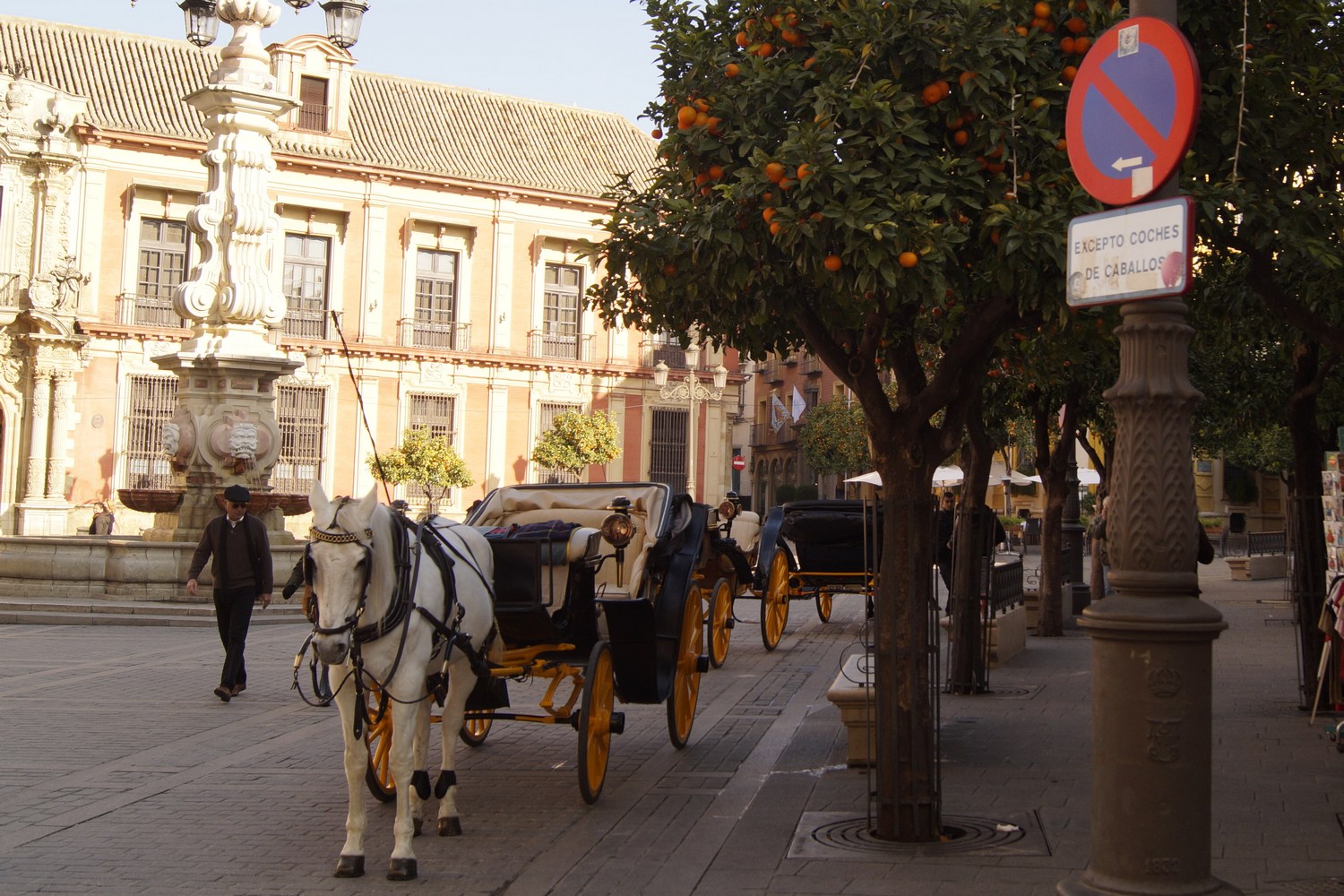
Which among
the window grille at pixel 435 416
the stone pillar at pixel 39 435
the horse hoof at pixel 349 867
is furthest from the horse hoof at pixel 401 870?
the window grille at pixel 435 416

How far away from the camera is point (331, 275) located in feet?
137

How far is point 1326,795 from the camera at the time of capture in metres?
7.54

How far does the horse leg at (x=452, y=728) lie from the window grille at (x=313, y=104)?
37353 mm

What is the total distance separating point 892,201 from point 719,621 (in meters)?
7.84

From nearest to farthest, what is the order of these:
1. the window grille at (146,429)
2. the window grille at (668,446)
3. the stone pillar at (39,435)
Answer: the stone pillar at (39,435) < the window grille at (146,429) < the window grille at (668,446)

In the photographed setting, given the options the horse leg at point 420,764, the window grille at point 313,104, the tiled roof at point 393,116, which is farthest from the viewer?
the window grille at point 313,104

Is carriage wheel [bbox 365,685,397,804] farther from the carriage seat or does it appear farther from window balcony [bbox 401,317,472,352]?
window balcony [bbox 401,317,472,352]

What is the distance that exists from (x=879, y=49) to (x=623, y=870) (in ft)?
13.0

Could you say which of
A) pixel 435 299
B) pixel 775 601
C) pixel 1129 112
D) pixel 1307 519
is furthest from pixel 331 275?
pixel 1129 112

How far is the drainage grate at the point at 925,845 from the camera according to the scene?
6496 mm

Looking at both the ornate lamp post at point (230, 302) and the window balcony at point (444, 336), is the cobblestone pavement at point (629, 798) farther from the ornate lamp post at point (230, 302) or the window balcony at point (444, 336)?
the window balcony at point (444, 336)

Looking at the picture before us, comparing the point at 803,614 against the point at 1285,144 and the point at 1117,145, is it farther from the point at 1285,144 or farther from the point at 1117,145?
the point at 1117,145

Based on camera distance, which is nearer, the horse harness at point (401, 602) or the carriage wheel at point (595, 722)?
the horse harness at point (401, 602)

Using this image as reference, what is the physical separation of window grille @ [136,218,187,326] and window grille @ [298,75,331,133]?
5.08 m
